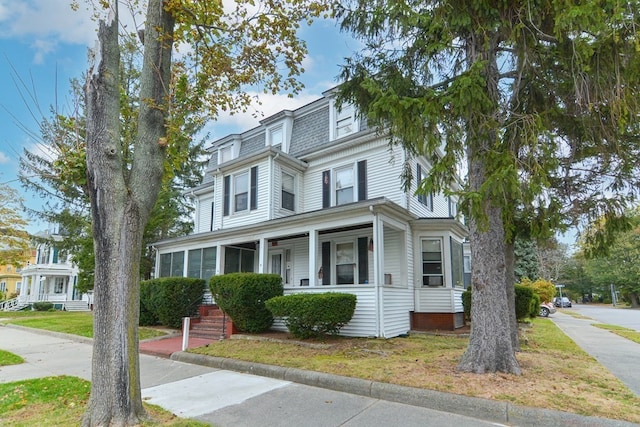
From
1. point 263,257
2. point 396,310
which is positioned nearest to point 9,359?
point 263,257

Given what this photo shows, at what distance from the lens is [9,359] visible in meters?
8.45

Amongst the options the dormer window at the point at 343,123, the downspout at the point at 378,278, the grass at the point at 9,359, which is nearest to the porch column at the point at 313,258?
the downspout at the point at 378,278

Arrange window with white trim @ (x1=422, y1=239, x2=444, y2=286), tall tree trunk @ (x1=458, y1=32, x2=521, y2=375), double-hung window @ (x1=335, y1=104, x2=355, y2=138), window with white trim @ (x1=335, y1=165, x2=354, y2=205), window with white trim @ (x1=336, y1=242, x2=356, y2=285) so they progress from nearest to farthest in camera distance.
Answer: tall tree trunk @ (x1=458, y1=32, x2=521, y2=375), window with white trim @ (x1=422, y1=239, x2=444, y2=286), window with white trim @ (x1=336, y1=242, x2=356, y2=285), window with white trim @ (x1=335, y1=165, x2=354, y2=205), double-hung window @ (x1=335, y1=104, x2=355, y2=138)

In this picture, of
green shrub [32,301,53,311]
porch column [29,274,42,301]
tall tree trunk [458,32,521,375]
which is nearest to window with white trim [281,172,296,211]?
tall tree trunk [458,32,521,375]

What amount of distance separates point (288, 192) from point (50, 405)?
10.2 meters

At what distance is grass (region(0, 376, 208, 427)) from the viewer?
14.2ft

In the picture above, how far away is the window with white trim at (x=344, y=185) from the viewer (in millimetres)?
13559

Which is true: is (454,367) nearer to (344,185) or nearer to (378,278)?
(378,278)

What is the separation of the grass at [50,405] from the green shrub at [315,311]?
4.47m

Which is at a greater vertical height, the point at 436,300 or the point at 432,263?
the point at 432,263

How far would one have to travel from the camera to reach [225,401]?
537 cm

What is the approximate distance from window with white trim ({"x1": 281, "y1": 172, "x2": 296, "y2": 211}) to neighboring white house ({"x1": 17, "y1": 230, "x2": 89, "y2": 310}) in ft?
86.5

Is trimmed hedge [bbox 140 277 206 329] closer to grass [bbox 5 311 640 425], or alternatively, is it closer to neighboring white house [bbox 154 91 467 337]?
neighboring white house [bbox 154 91 467 337]

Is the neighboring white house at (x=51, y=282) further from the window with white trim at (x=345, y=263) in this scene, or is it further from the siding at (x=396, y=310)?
the siding at (x=396, y=310)
